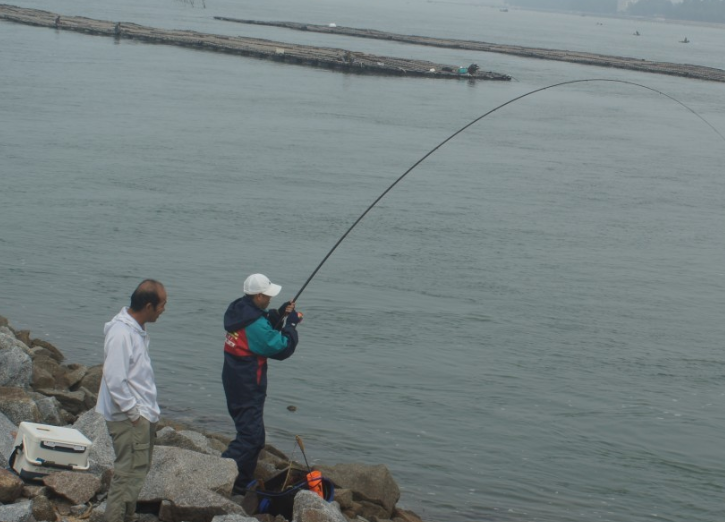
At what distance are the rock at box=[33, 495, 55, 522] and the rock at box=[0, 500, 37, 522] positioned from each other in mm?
118

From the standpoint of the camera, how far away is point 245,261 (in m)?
13.3

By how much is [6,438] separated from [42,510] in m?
0.89

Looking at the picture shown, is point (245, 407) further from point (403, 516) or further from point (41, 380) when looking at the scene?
point (41, 380)

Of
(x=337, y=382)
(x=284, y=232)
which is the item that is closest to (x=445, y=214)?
(x=284, y=232)

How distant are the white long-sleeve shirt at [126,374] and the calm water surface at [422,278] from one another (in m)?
3.34

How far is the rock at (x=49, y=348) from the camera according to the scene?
866 centimetres

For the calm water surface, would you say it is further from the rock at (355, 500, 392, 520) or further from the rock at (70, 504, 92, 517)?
the rock at (70, 504, 92, 517)

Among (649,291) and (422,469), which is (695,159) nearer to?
(649,291)

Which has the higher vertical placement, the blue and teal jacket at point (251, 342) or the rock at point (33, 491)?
the blue and teal jacket at point (251, 342)

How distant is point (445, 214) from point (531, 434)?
8.65 m

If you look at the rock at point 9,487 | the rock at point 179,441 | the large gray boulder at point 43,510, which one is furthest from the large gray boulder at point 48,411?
the large gray boulder at point 43,510

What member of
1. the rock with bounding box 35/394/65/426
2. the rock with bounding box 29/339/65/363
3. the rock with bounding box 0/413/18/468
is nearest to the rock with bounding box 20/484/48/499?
the rock with bounding box 0/413/18/468

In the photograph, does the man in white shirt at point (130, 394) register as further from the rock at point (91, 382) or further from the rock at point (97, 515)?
the rock at point (91, 382)

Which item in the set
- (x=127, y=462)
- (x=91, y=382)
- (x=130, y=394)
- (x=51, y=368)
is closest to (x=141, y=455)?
(x=127, y=462)
